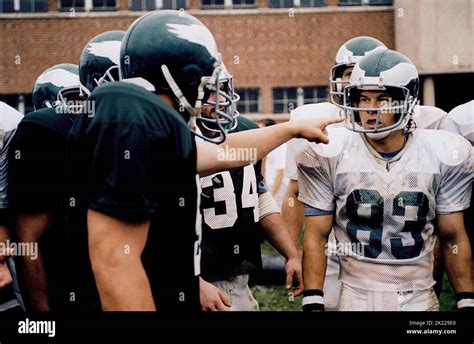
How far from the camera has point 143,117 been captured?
1584 mm

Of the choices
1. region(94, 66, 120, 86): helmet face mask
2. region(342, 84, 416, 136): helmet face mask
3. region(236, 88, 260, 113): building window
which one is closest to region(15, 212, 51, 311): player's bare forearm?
region(94, 66, 120, 86): helmet face mask

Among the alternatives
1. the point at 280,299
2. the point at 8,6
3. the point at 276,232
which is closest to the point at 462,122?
the point at 276,232

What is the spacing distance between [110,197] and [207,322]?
644 millimetres

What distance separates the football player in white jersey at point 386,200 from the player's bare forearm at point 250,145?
1.75ft

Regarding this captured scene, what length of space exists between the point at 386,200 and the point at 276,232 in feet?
1.92

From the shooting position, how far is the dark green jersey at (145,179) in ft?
5.12

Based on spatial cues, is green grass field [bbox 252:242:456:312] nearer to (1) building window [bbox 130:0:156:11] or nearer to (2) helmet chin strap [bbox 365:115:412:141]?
(2) helmet chin strap [bbox 365:115:412:141]

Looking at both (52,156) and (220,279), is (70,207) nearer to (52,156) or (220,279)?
(52,156)

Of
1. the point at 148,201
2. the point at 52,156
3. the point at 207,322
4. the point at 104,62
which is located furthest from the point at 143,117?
the point at 104,62

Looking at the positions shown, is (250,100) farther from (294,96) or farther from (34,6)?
(34,6)

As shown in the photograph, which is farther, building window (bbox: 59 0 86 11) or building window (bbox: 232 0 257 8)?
building window (bbox: 232 0 257 8)

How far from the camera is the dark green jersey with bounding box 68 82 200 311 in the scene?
1.56 metres

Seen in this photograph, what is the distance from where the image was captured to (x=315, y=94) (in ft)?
40.6

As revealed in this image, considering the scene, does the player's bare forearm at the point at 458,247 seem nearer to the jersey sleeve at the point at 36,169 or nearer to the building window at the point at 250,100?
the jersey sleeve at the point at 36,169
